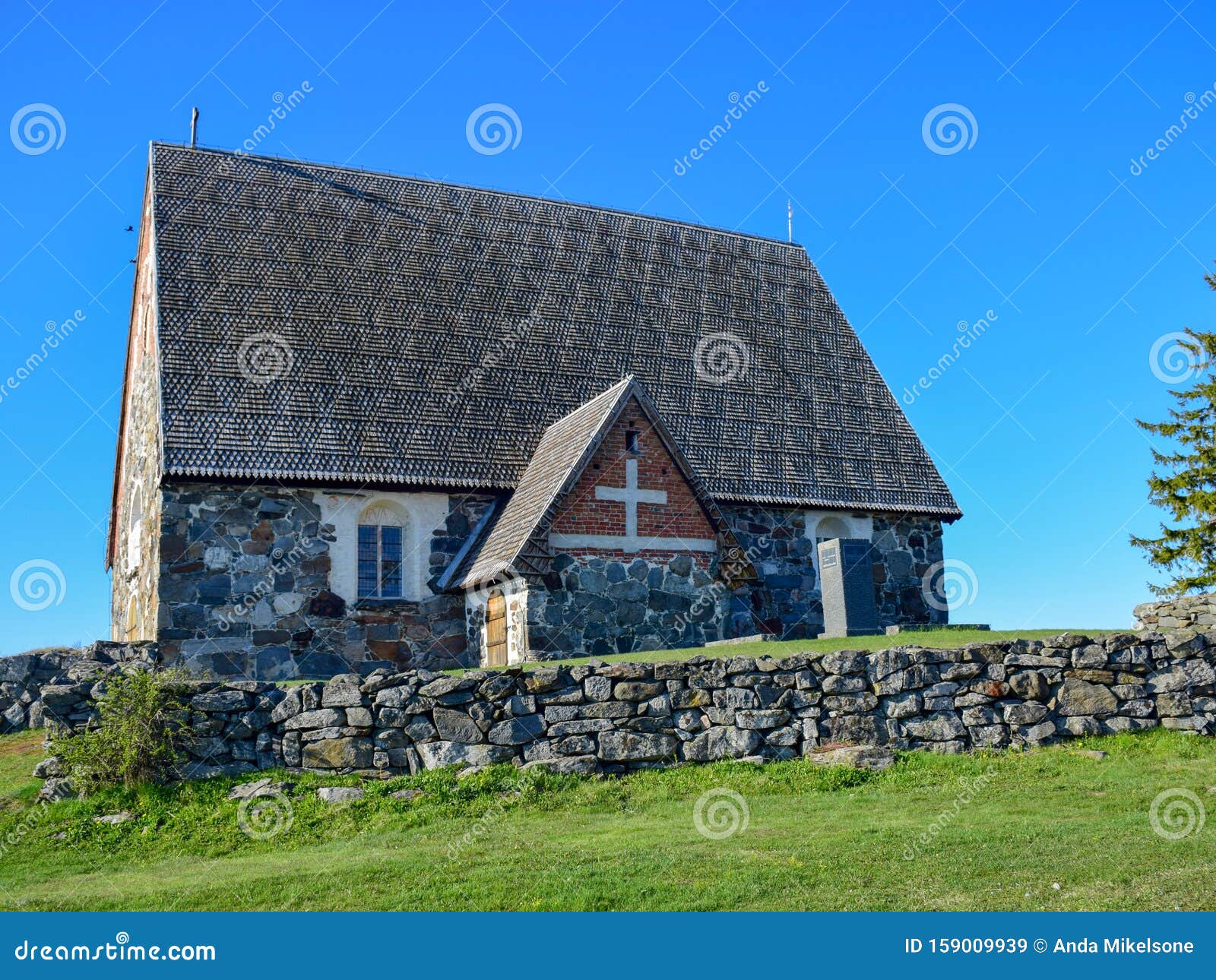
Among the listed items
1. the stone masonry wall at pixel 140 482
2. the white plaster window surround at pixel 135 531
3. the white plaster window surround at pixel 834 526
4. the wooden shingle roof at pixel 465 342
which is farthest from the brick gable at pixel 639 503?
the white plaster window surround at pixel 135 531

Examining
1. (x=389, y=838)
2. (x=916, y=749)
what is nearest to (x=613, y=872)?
(x=389, y=838)

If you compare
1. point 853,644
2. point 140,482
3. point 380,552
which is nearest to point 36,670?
point 380,552

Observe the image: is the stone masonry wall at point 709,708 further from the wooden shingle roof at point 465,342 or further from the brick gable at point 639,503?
the wooden shingle roof at point 465,342

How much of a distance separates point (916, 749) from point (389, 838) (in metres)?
5.72

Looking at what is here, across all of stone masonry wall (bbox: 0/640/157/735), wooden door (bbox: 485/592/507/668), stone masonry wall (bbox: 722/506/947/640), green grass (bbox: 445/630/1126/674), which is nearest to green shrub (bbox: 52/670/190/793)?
stone masonry wall (bbox: 0/640/157/735)

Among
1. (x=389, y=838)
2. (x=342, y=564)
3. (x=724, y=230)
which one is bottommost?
(x=389, y=838)

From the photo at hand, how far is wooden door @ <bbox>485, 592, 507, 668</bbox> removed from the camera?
16922 mm

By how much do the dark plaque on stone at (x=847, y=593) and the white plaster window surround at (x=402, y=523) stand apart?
6513 mm

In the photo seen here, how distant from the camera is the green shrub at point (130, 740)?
10930mm

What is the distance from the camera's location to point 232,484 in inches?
692

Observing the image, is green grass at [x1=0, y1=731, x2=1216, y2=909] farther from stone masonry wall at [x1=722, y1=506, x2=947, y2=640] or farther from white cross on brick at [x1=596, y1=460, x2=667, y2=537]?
stone masonry wall at [x1=722, y1=506, x2=947, y2=640]

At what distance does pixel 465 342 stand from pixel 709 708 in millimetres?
11228

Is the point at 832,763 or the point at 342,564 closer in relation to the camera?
the point at 832,763

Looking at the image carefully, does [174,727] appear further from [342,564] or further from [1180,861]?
[1180,861]
